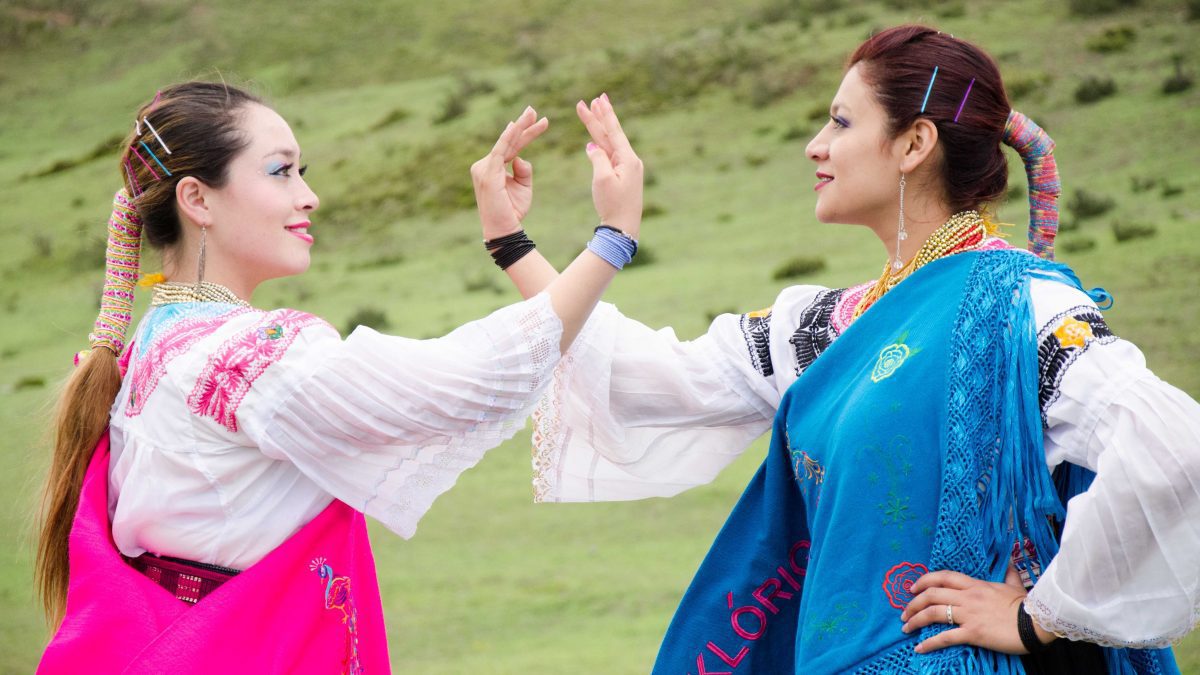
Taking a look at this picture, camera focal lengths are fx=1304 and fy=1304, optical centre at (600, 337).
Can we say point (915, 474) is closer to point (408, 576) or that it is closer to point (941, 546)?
point (941, 546)

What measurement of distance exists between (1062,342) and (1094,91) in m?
12.0

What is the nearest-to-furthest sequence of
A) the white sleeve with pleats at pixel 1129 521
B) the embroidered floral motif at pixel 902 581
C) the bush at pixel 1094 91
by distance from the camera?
the white sleeve with pleats at pixel 1129 521 → the embroidered floral motif at pixel 902 581 → the bush at pixel 1094 91

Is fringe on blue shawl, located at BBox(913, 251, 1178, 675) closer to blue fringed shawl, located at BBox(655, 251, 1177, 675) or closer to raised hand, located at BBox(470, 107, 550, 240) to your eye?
blue fringed shawl, located at BBox(655, 251, 1177, 675)

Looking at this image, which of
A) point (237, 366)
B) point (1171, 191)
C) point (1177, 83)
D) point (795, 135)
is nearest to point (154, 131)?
point (237, 366)

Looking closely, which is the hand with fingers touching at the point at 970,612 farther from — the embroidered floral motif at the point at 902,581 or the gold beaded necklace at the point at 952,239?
the gold beaded necklace at the point at 952,239

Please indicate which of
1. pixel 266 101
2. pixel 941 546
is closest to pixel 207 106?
pixel 266 101

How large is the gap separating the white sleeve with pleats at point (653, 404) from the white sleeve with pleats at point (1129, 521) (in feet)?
2.60

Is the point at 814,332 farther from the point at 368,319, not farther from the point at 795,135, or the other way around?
the point at 795,135

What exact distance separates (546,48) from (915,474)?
2365 cm

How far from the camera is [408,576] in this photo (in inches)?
261

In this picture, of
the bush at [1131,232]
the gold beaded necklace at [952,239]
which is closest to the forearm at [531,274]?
the gold beaded necklace at [952,239]

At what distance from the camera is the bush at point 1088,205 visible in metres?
10.1

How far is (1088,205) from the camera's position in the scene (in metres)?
10.2

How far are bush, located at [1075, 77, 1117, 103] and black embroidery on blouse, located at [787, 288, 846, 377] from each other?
11494 millimetres
